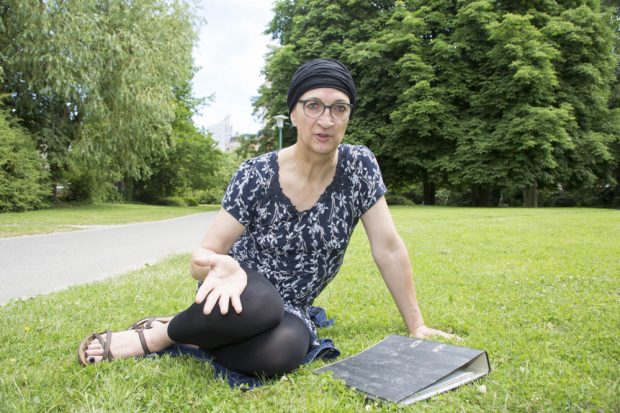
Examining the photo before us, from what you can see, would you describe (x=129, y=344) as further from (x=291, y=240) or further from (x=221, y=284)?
(x=291, y=240)

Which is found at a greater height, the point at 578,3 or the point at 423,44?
the point at 578,3

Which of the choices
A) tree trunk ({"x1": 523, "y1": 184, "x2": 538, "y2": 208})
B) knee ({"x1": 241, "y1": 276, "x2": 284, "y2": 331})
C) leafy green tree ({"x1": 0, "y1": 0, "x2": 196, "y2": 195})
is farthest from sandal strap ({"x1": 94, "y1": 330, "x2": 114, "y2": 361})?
tree trunk ({"x1": 523, "y1": 184, "x2": 538, "y2": 208})

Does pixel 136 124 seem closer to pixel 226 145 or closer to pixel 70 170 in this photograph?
pixel 70 170

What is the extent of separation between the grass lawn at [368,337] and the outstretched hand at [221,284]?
0.44m

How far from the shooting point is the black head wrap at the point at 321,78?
2.55 m

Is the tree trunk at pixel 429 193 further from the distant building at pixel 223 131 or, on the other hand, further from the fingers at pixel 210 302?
the distant building at pixel 223 131

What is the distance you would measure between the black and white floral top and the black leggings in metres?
0.35

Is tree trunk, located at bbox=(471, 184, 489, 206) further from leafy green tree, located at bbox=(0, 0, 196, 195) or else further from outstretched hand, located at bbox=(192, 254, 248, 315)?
outstretched hand, located at bbox=(192, 254, 248, 315)

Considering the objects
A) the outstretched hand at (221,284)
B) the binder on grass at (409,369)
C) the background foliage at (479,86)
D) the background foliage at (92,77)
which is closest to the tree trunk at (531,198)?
the background foliage at (479,86)

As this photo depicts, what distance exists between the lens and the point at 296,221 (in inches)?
108

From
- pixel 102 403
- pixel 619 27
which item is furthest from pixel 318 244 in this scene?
pixel 619 27

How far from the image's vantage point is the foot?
2579 mm

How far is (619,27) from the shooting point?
27672 millimetres

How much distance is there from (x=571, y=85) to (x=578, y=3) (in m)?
4.99
